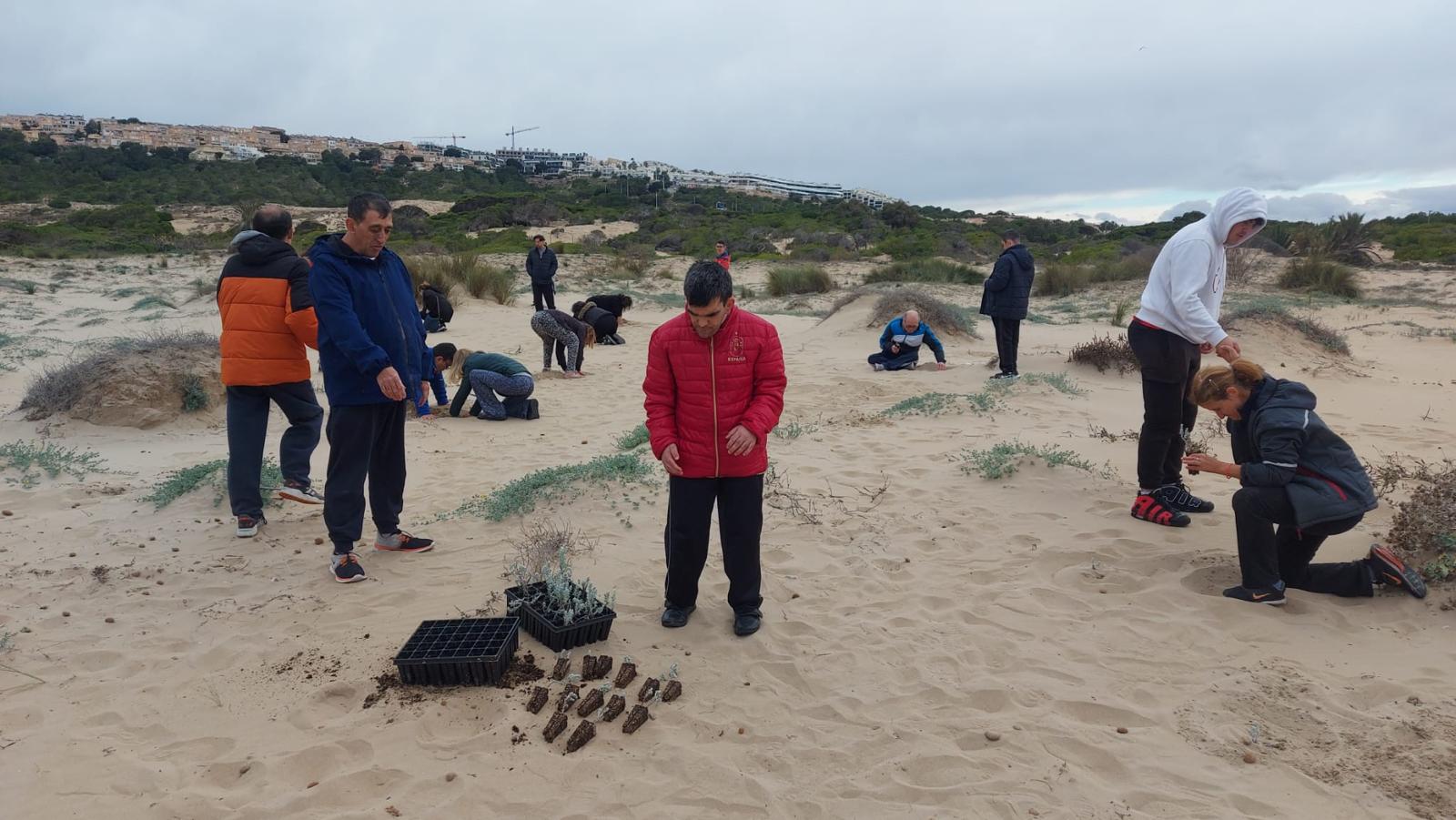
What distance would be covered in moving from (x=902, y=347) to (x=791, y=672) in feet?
23.7

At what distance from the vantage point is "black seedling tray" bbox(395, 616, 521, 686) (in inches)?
119

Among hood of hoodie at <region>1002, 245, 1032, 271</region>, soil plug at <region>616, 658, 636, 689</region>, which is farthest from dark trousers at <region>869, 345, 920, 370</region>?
soil plug at <region>616, 658, 636, 689</region>

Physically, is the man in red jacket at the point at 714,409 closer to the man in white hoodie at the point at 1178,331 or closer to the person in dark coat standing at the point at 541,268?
the man in white hoodie at the point at 1178,331

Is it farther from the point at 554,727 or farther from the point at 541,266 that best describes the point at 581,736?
the point at 541,266

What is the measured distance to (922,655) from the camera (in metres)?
3.32

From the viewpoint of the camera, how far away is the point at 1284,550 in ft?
11.9

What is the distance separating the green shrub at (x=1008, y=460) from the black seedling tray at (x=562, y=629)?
292cm

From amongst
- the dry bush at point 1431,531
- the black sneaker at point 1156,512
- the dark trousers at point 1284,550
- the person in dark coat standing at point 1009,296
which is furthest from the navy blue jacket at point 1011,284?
the dark trousers at point 1284,550

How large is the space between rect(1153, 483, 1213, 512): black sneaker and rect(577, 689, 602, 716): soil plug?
10.9 ft

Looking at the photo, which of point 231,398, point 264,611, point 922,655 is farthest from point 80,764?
point 922,655

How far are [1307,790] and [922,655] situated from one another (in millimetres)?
1306

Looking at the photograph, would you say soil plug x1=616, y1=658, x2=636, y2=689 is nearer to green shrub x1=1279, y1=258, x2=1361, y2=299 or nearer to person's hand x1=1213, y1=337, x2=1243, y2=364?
person's hand x1=1213, y1=337, x2=1243, y2=364

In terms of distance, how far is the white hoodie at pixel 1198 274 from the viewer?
3.93m

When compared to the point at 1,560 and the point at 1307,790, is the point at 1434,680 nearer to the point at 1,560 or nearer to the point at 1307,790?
the point at 1307,790
